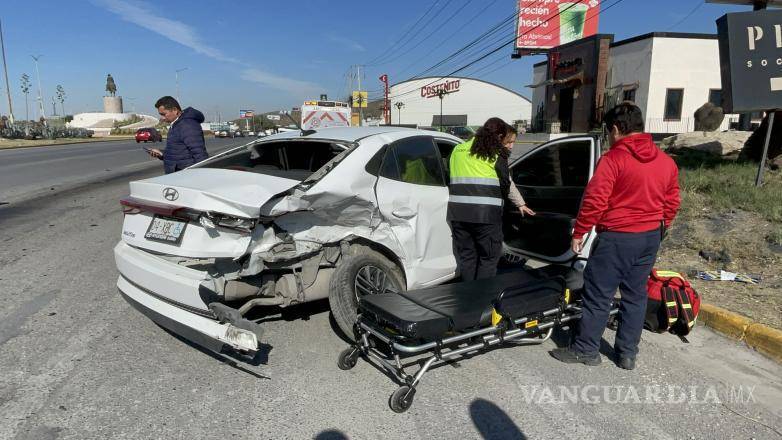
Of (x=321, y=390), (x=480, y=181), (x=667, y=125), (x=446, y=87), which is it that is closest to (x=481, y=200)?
(x=480, y=181)

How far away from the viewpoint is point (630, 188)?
3.19 metres

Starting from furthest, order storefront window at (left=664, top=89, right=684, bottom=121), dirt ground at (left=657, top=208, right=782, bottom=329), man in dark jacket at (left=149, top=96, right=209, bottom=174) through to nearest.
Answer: storefront window at (left=664, top=89, right=684, bottom=121)
man in dark jacket at (left=149, top=96, right=209, bottom=174)
dirt ground at (left=657, top=208, right=782, bottom=329)

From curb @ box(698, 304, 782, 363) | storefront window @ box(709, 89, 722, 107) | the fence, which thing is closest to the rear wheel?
curb @ box(698, 304, 782, 363)

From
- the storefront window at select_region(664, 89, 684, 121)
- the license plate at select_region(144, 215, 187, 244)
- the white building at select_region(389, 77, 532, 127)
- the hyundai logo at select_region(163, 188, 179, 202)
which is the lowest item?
the license plate at select_region(144, 215, 187, 244)

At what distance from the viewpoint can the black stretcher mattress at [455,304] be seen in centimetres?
297

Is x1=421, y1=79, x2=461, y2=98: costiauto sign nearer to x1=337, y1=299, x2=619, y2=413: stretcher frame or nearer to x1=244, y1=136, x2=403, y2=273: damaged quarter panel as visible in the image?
x1=244, y1=136, x2=403, y2=273: damaged quarter panel

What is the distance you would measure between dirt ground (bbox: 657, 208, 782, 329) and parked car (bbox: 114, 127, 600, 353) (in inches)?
59.0

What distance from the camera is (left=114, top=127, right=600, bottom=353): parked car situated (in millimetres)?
3025

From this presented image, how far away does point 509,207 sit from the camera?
16.0 feet

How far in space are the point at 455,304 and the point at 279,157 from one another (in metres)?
2.38

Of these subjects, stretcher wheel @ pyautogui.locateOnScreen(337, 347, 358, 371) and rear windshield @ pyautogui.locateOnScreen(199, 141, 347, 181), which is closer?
stretcher wheel @ pyautogui.locateOnScreen(337, 347, 358, 371)

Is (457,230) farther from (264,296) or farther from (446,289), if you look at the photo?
(264,296)

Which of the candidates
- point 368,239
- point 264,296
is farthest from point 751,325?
point 264,296

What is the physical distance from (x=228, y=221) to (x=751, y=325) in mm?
4009
